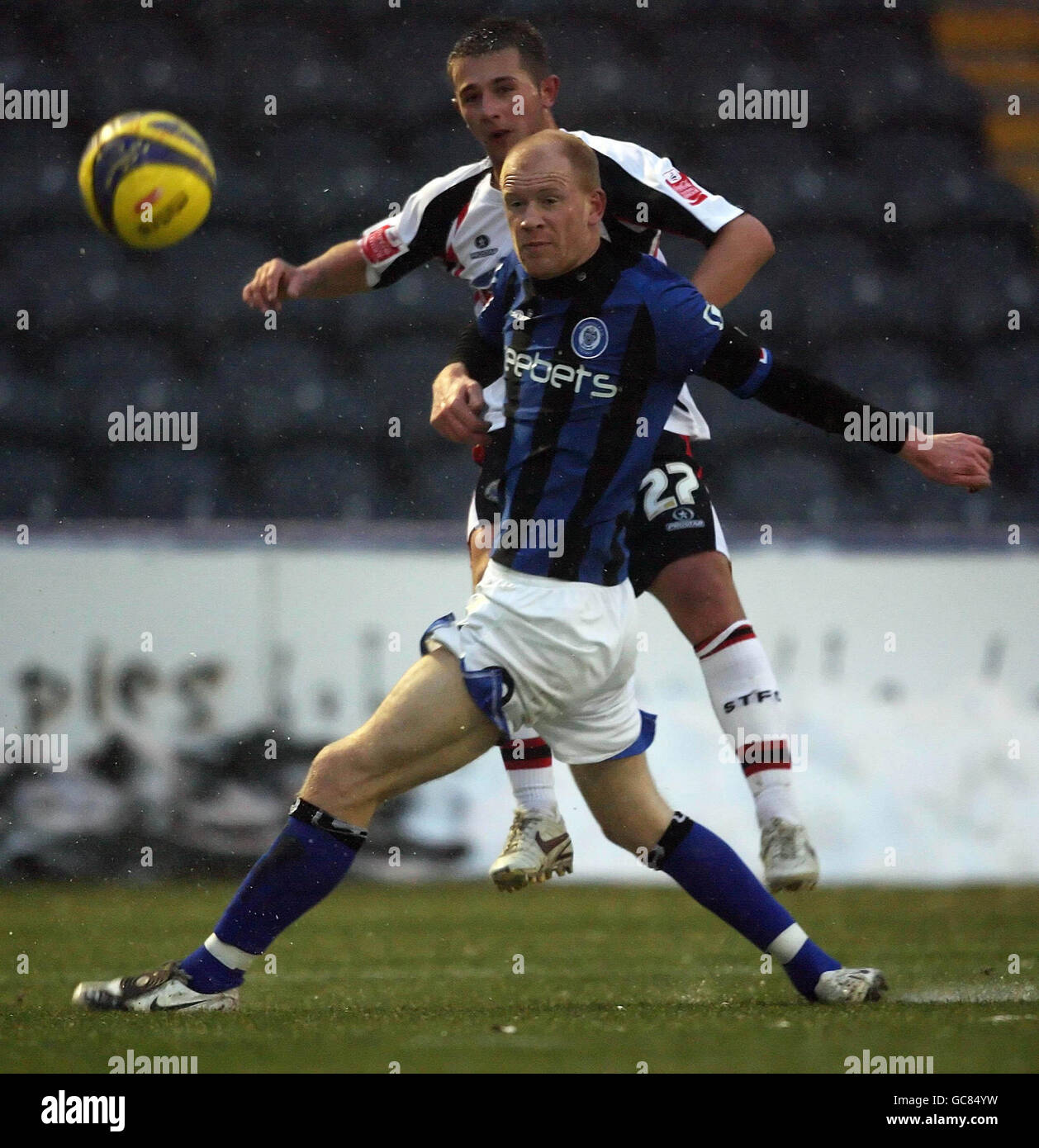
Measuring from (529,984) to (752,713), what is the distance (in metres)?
0.88

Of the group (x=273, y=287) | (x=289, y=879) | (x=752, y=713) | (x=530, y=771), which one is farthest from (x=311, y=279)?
(x=289, y=879)

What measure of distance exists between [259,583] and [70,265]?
2594 mm

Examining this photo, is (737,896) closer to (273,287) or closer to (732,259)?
(732,259)

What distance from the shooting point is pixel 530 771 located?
4.12 m

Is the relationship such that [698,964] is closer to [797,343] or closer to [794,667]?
[794,667]

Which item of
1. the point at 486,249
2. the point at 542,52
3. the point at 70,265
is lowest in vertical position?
the point at 486,249

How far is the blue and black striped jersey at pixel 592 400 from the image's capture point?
3.35 m

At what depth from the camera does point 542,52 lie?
4.22 metres

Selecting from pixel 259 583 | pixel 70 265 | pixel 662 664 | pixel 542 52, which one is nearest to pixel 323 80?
pixel 70 265

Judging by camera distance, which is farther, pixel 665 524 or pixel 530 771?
pixel 530 771

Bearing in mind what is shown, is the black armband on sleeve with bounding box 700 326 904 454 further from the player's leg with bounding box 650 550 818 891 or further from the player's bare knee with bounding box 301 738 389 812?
the player's bare knee with bounding box 301 738 389 812

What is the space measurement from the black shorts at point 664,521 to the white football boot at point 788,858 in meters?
0.65

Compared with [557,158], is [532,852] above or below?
below

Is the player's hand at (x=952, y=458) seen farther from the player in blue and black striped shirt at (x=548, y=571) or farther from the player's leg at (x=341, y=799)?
the player's leg at (x=341, y=799)
